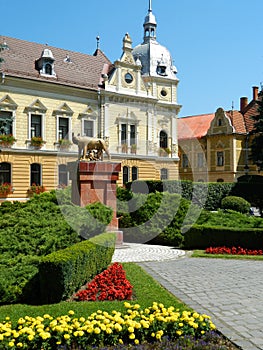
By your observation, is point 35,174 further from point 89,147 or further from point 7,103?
point 89,147

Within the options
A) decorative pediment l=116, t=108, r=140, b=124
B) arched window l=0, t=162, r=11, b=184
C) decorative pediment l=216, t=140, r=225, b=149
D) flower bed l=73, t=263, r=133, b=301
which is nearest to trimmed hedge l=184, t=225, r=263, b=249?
flower bed l=73, t=263, r=133, b=301

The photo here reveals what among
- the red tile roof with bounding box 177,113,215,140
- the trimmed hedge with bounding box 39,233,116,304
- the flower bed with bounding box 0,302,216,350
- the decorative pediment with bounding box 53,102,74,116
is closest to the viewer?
the flower bed with bounding box 0,302,216,350

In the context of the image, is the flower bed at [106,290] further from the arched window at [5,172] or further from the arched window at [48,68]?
the arched window at [48,68]

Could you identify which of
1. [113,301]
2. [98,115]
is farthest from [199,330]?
[98,115]

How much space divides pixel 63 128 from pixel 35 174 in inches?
191

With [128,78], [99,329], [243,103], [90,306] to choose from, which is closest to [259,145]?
[128,78]

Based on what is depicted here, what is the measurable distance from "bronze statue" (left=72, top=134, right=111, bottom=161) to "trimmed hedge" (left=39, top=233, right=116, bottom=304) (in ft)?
22.8

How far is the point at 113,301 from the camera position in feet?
25.8

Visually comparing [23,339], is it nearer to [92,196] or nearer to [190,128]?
[92,196]

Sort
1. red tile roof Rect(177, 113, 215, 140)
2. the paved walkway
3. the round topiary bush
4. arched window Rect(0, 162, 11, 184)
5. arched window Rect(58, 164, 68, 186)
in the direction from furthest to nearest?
red tile roof Rect(177, 113, 215, 140)
arched window Rect(58, 164, 68, 186)
arched window Rect(0, 162, 11, 184)
the round topiary bush
the paved walkway

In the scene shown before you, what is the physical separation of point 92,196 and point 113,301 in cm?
821

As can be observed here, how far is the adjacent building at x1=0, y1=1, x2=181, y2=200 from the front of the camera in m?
31.4

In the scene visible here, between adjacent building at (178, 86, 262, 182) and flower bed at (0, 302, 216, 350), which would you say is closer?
flower bed at (0, 302, 216, 350)

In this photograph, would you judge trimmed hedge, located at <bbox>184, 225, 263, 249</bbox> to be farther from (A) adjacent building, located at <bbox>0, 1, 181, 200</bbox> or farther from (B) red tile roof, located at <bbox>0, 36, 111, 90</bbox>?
(B) red tile roof, located at <bbox>0, 36, 111, 90</bbox>
